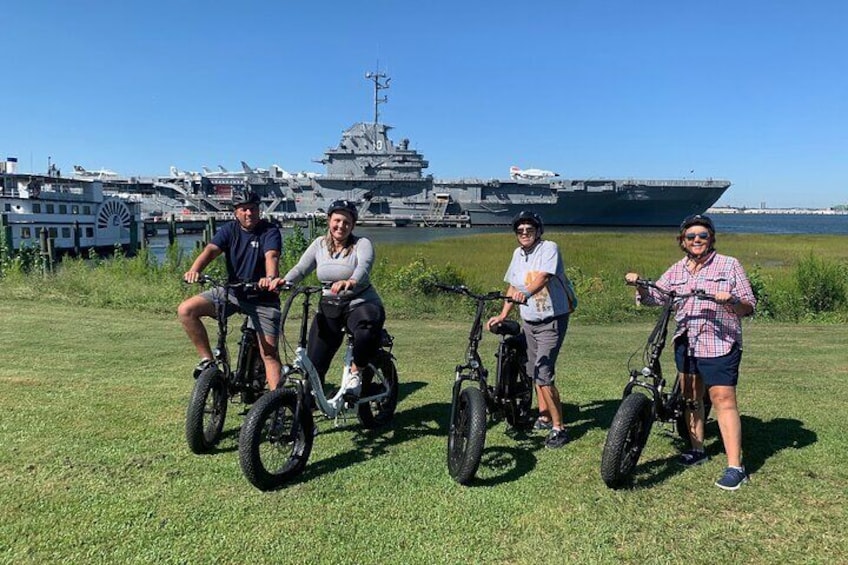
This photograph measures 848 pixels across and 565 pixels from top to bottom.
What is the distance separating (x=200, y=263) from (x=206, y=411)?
1.23 m

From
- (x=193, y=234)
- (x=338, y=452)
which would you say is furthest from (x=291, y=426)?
(x=193, y=234)

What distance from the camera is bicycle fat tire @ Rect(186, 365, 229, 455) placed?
13.5 ft

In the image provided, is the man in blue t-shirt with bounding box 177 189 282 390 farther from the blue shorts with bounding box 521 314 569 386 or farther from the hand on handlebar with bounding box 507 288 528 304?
the blue shorts with bounding box 521 314 569 386

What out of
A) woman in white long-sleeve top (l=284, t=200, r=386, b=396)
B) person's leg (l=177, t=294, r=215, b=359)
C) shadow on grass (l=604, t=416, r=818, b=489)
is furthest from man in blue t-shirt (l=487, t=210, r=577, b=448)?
person's leg (l=177, t=294, r=215, b=359)

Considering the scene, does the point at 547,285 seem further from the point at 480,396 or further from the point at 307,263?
the point at 307,263

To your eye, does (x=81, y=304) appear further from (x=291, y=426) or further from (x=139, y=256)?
(x=291, y=426)

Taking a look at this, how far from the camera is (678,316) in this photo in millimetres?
4094

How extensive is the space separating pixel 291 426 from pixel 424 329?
6.74 m

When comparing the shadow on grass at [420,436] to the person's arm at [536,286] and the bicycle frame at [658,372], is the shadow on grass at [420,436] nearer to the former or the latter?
the bicycle frame at [658,372]

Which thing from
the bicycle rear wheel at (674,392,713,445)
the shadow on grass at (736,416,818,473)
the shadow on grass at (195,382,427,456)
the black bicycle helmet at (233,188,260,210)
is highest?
the black bicycle helmet at (233,188,260,210)

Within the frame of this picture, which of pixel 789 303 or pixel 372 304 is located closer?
pixel 372 304

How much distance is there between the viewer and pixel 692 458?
167 inches

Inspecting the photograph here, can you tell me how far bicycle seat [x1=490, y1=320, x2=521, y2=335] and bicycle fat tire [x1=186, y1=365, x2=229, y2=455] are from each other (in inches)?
82.5

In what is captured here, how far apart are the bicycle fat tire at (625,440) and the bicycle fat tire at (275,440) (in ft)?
6.31
